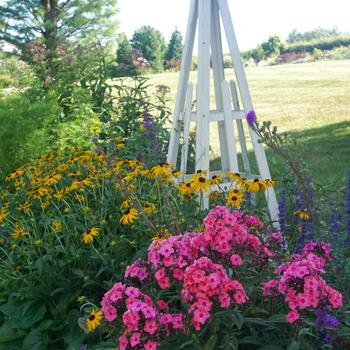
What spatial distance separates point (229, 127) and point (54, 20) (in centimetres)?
625

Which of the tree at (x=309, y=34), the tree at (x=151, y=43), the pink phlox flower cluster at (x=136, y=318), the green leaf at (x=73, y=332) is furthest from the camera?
the tree at (x=309, y=34)

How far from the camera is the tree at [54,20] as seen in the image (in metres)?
8.72

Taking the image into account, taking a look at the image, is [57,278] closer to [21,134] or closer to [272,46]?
[21,134]

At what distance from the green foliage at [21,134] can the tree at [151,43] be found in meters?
24.7

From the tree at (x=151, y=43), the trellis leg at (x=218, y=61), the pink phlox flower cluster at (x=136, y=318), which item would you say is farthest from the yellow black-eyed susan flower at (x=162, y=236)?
the tree at (x=151, y=43)

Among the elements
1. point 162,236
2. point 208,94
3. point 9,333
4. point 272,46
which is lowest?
point 272,46

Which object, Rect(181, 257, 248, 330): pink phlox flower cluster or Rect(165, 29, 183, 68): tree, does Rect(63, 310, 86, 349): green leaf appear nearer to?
Rect(181, 257, 248, 330): pink phlox flower cluster

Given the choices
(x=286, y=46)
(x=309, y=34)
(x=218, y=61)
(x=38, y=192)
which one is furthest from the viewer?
(x=309, y=34)

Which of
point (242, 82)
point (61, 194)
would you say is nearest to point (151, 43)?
point (242, 82)

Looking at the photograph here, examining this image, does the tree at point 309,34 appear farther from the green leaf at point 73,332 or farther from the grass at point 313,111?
the green leaf at point 73,332

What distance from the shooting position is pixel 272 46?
33.8m

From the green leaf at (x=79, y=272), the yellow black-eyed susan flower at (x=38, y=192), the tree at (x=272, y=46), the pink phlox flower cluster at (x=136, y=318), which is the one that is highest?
the yellow black-eyed susan flower at (x=38, y=192)

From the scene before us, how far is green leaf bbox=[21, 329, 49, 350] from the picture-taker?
7.71 ft

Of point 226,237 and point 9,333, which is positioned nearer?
point 226,237
